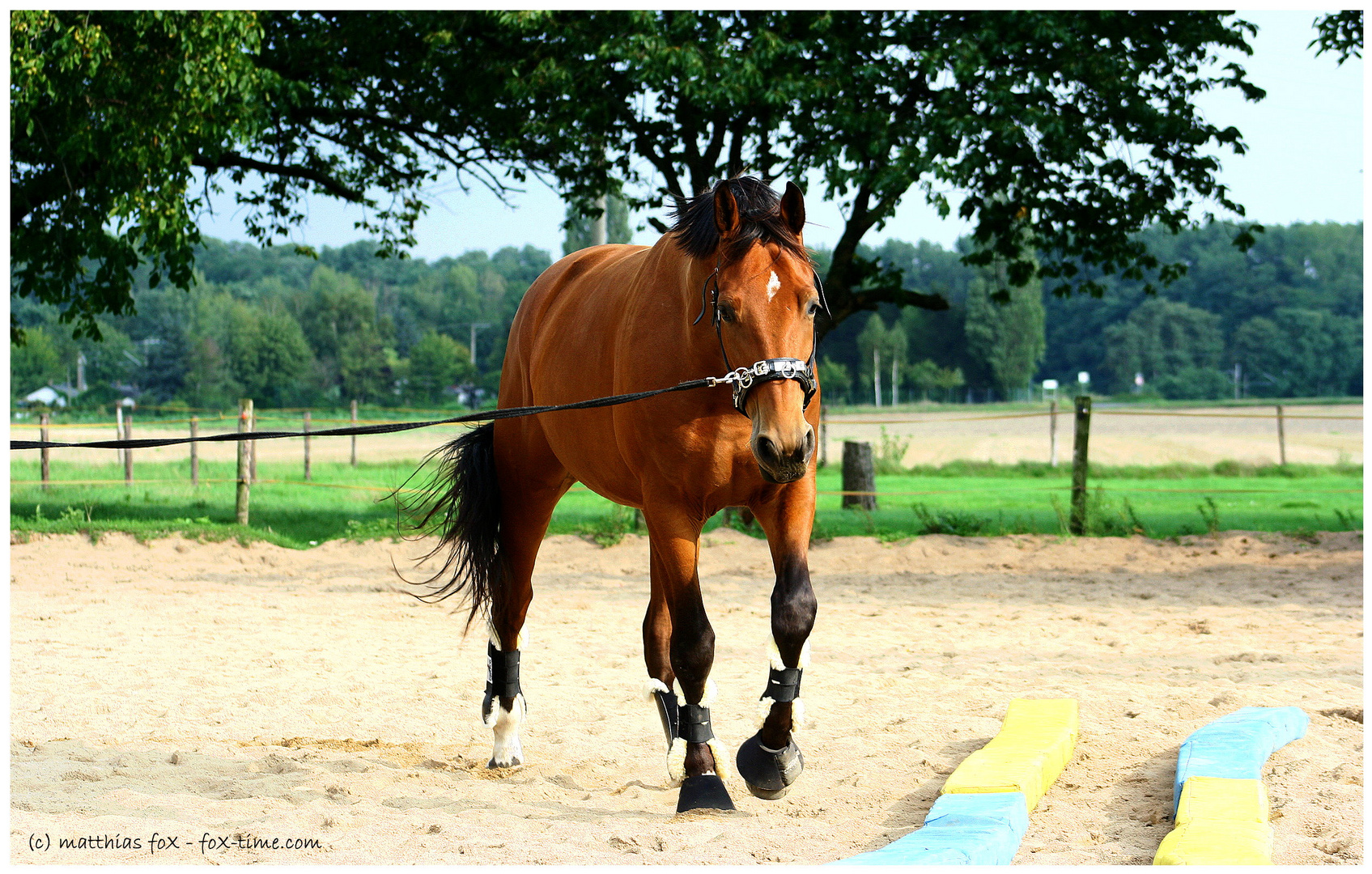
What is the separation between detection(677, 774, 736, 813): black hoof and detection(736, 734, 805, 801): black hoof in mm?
94

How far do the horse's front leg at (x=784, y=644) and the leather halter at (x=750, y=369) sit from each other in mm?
365

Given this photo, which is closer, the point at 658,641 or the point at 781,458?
the point at 781,458


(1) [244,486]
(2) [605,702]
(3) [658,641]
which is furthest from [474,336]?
(3) [658,641]

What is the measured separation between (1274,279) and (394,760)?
334 ft

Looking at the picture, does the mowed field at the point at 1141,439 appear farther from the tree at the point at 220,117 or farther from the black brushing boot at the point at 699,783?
the black brushing boot at the point at 699,783

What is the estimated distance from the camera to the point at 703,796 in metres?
3.37

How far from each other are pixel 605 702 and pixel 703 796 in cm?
180

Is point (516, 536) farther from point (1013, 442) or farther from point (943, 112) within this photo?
point (1013, 442)

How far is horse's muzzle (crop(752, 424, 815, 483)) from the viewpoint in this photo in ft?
9.36

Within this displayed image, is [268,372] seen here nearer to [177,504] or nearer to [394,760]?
[177,504]

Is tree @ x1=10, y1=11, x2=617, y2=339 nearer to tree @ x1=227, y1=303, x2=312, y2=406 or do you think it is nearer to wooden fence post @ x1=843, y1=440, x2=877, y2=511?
wooden fence post @ x1=843, y1=440, x2=877, y2=511

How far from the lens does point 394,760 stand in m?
4.18

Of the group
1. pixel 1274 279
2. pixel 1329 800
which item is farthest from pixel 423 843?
pixel 1274 279

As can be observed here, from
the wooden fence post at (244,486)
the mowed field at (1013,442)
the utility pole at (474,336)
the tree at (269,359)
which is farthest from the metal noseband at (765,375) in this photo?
the utility pole at (474,336)
